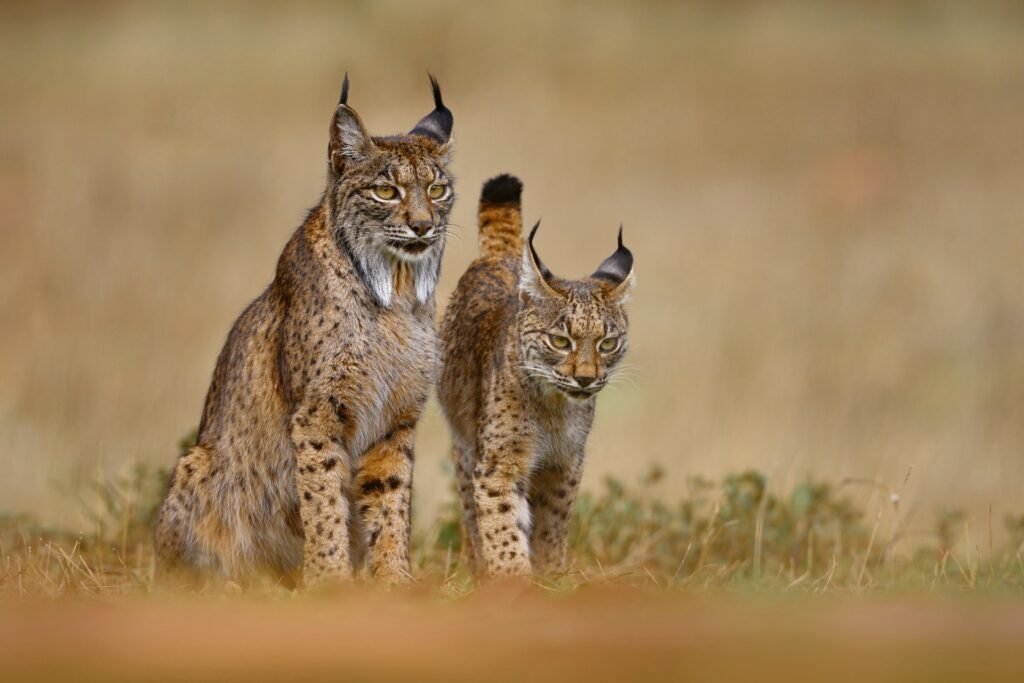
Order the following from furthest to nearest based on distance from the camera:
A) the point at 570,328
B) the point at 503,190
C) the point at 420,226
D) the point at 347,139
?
the point at 503,190, the point at 570,328, the point at 347,139, the point at 420,226

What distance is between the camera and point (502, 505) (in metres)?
7.96

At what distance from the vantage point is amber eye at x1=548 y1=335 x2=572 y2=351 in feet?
25.9

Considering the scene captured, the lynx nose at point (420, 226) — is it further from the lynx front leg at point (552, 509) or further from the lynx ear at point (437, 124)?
the lynx front leg at point (552, 509)

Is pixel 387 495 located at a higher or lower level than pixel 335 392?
lower

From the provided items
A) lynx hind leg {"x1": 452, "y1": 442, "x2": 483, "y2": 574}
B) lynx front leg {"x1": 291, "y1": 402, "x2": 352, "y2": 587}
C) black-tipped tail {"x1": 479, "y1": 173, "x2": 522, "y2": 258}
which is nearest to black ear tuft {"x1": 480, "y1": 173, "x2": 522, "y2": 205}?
black-tipped tail {"x1": 479, "y1": 173, "x2": 522, "y2": 258}

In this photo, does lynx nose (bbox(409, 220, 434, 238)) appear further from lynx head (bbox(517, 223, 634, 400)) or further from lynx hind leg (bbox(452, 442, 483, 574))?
lynx hind leg (bbox(452, 442, 483, 574))

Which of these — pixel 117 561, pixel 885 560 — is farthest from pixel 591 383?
pixel 117 561

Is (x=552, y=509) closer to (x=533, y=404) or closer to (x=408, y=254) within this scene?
(x=533, y=404)

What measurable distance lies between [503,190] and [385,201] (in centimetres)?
199

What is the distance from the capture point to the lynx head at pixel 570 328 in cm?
Result: 782

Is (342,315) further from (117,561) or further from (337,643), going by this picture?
(337,643)

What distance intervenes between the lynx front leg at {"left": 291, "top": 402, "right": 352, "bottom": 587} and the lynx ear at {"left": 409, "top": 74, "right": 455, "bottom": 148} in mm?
1494

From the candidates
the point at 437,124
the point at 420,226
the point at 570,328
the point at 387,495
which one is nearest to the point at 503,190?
the point at 437,124

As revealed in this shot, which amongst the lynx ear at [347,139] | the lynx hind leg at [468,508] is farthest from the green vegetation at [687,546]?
the lynx ear at [347,139]
